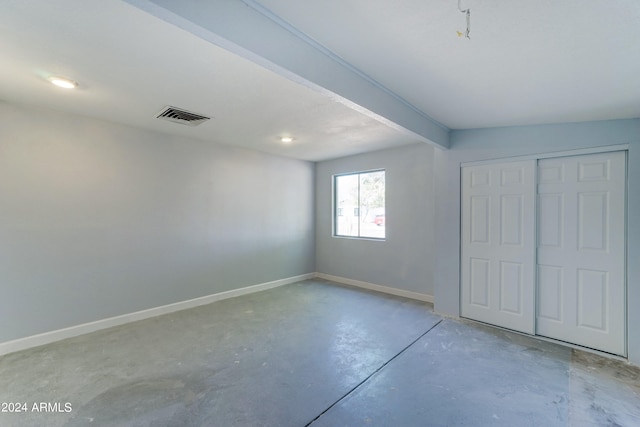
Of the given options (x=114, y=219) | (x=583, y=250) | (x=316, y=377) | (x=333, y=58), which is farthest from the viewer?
(x=114, y=219)

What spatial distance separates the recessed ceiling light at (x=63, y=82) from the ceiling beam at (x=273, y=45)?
1.84 m

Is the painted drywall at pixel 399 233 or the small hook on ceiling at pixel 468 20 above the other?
the small hook on ceiling at pixel 468 20

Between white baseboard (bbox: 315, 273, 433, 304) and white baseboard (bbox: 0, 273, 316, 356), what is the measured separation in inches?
55.1

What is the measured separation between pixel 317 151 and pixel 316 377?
3704 mm

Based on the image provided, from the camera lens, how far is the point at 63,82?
2.40 m

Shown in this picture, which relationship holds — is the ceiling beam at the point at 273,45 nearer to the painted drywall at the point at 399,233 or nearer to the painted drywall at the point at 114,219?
the painted drywall at the point at 399,233

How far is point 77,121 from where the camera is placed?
3.26 metres

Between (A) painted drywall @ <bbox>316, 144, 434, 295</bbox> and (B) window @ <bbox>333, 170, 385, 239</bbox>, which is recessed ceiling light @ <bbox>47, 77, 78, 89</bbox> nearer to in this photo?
(A) painted drywall @ <bbox>316, 144, 434, 295</bbox>

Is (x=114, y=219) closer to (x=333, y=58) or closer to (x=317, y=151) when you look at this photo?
(x=317, y=151)

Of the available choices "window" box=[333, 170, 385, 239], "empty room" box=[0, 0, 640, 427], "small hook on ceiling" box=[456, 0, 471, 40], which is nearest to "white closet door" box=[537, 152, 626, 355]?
"empty room" box=[0, 0, 640, 427]

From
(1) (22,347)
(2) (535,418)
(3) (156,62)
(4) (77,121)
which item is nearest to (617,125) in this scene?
(2) (535,418)

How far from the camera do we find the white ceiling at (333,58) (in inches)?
55.9

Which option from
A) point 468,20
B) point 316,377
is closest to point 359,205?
point 316,377

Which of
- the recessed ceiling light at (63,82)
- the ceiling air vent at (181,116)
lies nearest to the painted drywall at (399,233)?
the ceiling air vent at (181,116)
